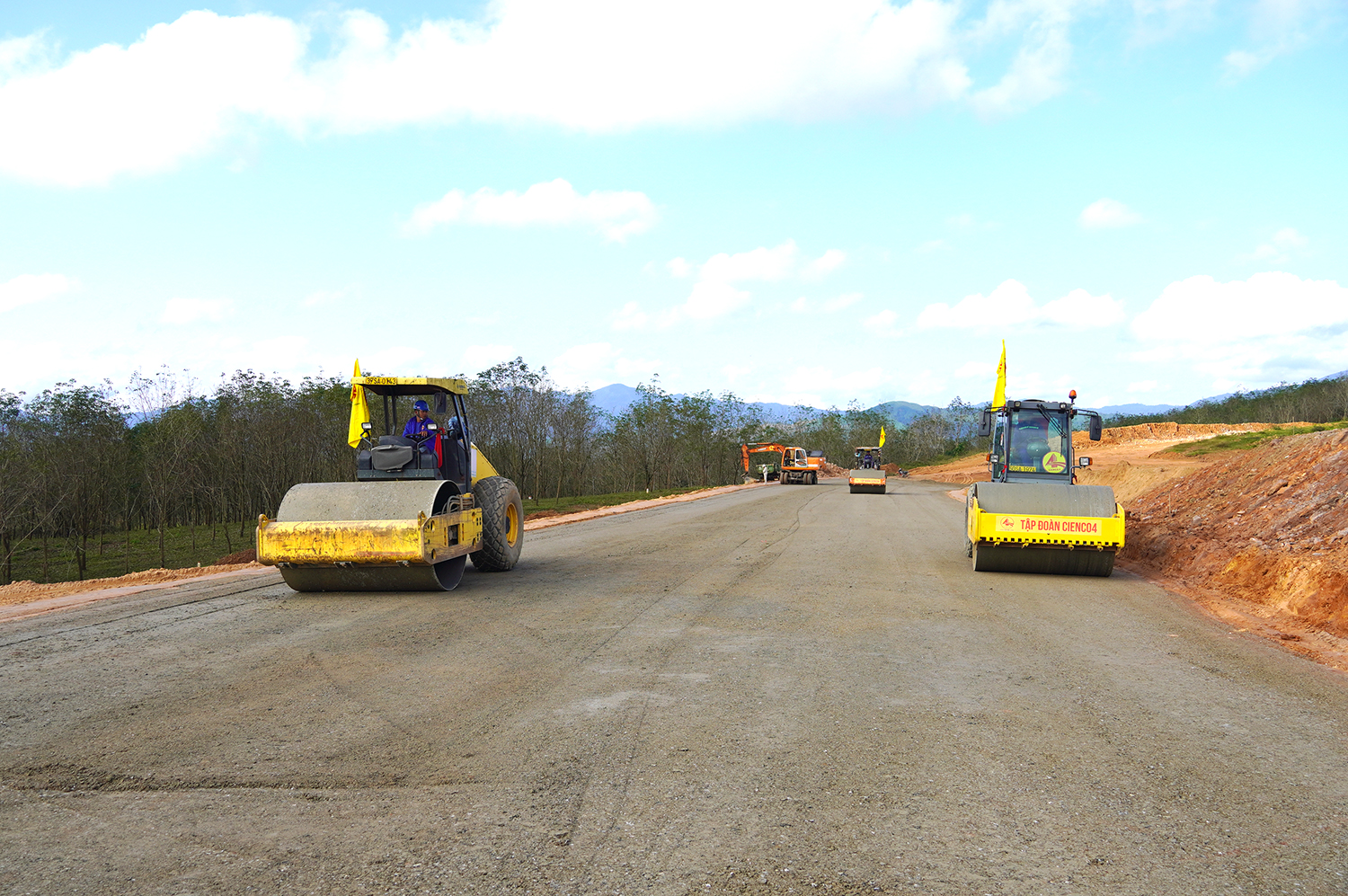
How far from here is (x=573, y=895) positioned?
3213 mm

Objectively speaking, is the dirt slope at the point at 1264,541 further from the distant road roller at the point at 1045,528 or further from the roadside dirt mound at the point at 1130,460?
the roadside dirt mound at the point at 1130,460

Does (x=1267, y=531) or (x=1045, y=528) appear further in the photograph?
(x=1267, y=531)

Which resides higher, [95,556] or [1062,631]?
[1062,631]

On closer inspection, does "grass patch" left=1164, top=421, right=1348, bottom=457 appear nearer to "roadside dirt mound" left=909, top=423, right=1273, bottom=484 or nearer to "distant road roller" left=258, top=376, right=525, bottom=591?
"roadside dirt mound" left=909, top=423, right=1273, bottom=484

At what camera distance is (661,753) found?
4703 mm

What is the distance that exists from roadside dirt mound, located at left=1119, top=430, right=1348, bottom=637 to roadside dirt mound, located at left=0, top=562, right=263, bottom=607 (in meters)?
14.3

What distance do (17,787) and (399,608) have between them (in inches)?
191

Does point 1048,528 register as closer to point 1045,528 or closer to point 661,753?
point 1045,528

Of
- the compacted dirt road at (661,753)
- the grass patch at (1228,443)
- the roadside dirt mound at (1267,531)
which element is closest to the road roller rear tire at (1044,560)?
the roadside dirt mound at (1267,531)

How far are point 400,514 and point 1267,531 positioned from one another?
12.8 meters

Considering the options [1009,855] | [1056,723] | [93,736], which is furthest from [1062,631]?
[93,736]

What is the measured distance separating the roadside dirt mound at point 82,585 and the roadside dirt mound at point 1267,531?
1426cm

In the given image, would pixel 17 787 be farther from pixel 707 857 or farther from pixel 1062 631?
pixel 1062 631

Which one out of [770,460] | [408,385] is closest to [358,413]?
[408,385]
